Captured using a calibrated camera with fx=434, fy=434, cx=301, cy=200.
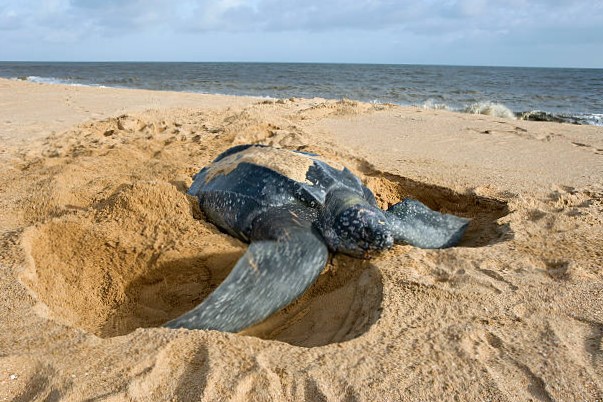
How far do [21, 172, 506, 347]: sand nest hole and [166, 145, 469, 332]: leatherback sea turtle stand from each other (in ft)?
0.46

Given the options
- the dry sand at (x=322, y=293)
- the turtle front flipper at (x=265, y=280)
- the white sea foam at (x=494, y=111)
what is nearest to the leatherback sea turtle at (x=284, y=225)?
the turtle front flipper at (x=265, y=280)

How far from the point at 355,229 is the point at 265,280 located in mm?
635

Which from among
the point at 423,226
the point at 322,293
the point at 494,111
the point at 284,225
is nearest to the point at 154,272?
the point at 284,225

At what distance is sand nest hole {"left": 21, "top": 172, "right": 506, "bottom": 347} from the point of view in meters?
2.08

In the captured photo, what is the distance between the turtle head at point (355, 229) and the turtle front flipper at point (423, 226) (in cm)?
19

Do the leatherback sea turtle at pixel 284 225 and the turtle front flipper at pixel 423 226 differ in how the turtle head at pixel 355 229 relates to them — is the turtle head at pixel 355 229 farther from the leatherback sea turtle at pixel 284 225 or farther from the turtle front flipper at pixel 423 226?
the turtle front flipper at pixel 423 226

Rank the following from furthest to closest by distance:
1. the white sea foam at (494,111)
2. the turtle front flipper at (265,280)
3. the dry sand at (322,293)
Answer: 1. the white sea foam at (494,111)
2. the turtle front flipper at (265,280)
3. the dry sand at (322,293)

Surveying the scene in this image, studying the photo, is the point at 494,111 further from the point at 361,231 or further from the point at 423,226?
the point at 361,231

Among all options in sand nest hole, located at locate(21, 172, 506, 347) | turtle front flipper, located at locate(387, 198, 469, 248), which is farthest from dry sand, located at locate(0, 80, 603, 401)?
turtle front flipper, located at locate(387, 198, 469, 248)

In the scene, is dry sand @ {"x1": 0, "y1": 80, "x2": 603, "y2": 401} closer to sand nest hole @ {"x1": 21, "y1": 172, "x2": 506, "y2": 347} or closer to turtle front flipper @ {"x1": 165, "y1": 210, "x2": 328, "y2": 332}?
sand nest hole @ {"x1": 21, "y1": 172, "x2": 506, "y2": 347}

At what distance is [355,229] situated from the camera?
2.44 metres

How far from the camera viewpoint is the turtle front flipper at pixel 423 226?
8.82ft

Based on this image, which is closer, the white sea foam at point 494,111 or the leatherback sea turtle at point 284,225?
the leatherback sea turtle at point 284,225

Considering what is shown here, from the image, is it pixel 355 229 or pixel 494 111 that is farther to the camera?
pixel 494 111
